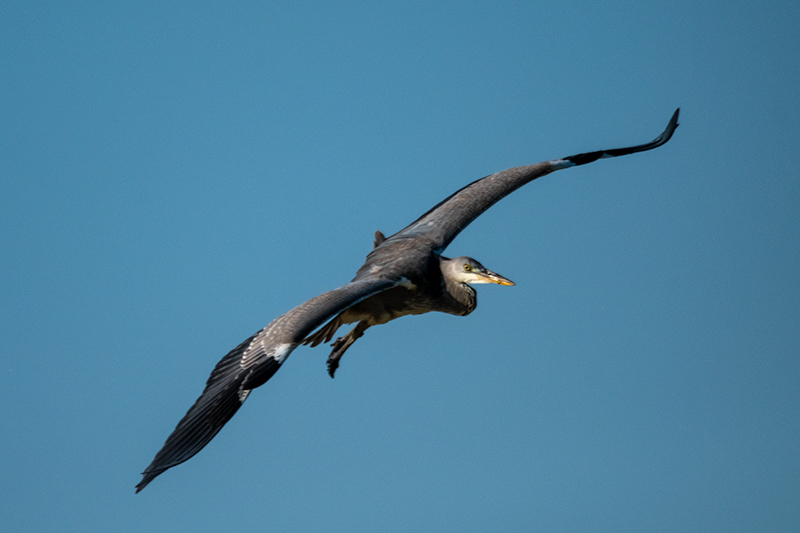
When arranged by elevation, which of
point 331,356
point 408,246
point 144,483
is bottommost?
point 144,483

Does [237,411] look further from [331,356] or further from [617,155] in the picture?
[617,155]

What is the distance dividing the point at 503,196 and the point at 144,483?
8.06 m

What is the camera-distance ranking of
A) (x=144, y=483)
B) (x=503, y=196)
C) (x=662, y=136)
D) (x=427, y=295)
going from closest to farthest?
(x=144, y=483), (x=427, y=295), (x=503, y=196), (x=662, y=136)

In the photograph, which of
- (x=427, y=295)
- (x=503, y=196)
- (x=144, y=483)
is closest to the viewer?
(x=144, y=483)

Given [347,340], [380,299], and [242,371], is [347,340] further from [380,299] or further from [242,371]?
[242,371]

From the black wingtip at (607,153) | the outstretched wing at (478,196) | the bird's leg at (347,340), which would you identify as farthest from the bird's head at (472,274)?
the black wingtip at (607,153)

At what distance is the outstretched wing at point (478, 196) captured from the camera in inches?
567

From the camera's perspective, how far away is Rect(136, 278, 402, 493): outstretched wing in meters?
9.96

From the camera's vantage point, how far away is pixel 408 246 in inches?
539

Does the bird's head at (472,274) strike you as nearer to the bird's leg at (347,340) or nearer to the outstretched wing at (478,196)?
the outstretched wing at (478,196)

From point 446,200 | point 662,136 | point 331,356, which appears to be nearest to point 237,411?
point 331,356

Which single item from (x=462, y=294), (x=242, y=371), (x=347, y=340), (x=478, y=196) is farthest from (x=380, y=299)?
(x=478, y=196)

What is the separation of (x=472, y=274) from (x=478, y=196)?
2.30 metres

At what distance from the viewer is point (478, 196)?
15234 millimetres
